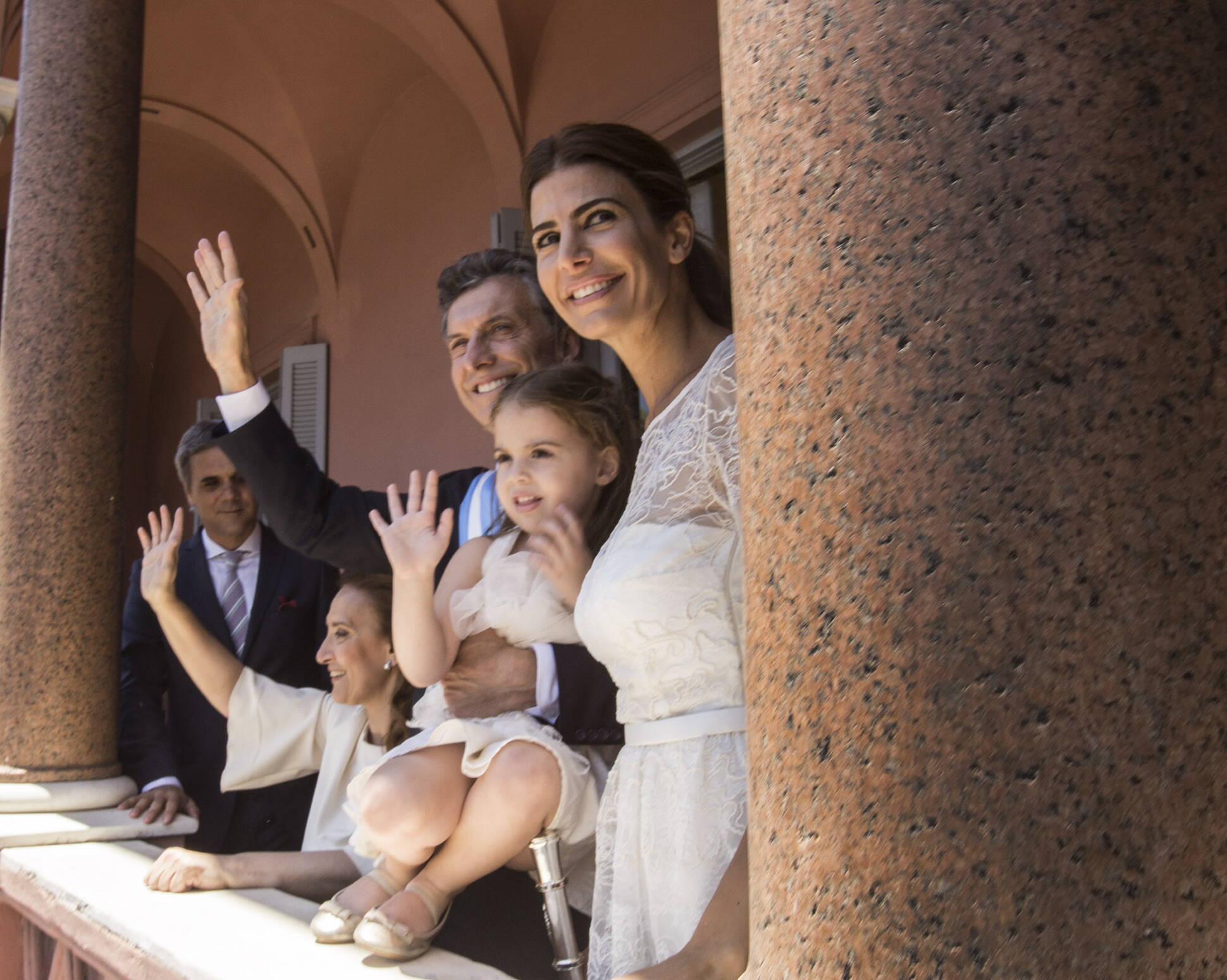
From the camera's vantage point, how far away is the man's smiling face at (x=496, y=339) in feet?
8.96

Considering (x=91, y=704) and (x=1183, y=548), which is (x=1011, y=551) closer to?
(x=1183, y=548)

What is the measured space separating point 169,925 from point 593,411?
129 centimetres

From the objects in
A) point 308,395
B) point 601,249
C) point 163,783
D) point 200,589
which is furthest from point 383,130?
point 601,249

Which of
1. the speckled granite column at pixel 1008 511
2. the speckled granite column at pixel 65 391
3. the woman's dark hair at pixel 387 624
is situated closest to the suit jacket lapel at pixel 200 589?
the speckled granite column at pixel 65 391

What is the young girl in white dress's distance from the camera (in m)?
1.90

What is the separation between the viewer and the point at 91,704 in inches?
137

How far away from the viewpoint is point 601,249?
192 cm

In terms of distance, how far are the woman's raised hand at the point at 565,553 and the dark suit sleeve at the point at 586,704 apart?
132mm

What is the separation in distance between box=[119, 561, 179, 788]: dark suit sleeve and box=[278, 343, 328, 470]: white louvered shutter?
5000 mm

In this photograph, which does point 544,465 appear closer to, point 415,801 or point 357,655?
point 415,801

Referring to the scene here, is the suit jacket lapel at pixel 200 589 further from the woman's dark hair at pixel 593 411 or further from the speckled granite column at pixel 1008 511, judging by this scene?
the speckled granite column at pixel 1008 511

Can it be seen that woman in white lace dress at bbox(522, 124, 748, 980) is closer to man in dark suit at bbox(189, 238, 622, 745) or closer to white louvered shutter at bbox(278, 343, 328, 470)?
man in dark suit at bbox(189, 238, 622, 745)

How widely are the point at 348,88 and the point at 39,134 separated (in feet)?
16.4

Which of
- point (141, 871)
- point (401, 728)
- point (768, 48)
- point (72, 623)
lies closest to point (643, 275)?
point (768, 48)
